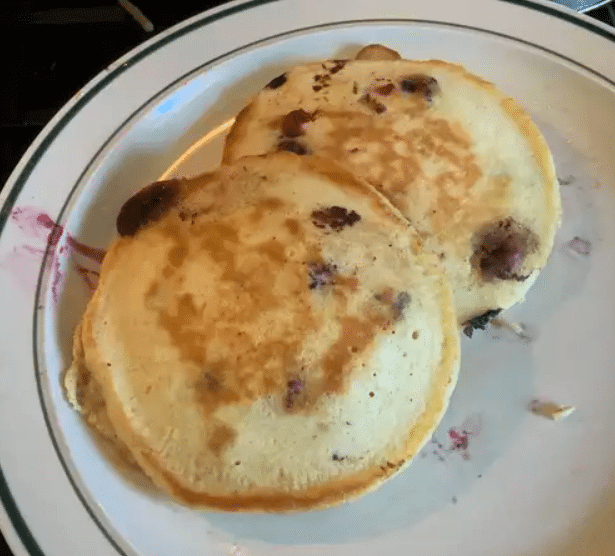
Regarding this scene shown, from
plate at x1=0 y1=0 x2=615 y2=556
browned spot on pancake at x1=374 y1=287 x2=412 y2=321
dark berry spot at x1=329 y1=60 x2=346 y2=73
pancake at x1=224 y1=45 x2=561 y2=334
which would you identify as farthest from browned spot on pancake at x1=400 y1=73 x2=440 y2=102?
browned spot on pancake at x1=374 y1=287 x2=412 y2=321

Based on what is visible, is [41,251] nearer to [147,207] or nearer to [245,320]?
[147,207]

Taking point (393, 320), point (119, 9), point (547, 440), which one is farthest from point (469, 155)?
point (119, 9)

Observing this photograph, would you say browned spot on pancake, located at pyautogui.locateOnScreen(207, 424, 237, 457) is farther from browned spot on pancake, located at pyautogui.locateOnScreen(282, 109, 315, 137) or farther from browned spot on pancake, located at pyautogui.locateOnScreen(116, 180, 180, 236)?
browned spot on pancake, located at pyautogui.locateOnScreen(282, 109, 315, 137)

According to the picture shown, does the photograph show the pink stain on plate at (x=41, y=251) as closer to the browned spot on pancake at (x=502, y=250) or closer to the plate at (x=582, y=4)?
the browned spot on pancake at (x=502, y=250)

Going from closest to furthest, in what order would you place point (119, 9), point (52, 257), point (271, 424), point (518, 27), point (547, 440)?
point (271, 424) < point (547, 440) < point (52, 257) < point (518, 27) < point (119, 9)

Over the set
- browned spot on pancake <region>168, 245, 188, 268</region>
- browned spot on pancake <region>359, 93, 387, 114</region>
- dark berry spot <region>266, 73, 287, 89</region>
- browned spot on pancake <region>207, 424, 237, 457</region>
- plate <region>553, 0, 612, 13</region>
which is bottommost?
browned spot on pancake <region>207, 424, 237, 457</region>

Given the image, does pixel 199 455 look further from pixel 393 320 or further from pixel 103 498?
pixel 393 320
